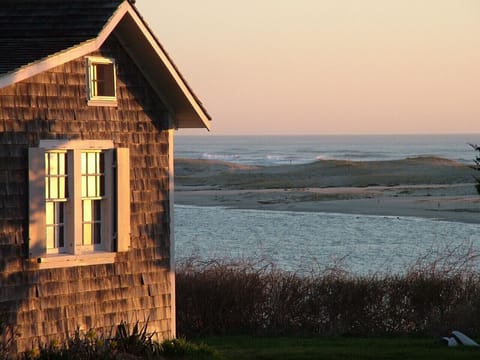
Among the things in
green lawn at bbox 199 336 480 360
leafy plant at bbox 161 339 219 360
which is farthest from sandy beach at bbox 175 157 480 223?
leafy plant at bbox 161 339 219 360

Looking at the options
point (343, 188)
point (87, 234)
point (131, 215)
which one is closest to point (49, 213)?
point (87, 234)

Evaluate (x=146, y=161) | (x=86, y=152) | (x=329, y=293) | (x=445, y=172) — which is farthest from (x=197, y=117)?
(x=445, y=172)

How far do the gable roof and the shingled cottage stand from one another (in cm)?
2

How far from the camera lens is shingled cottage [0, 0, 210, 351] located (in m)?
13.9

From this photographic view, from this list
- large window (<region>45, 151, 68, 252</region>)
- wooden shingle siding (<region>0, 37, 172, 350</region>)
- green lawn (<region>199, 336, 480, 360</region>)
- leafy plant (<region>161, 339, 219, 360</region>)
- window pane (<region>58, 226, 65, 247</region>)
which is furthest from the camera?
green lawn (<region>199, 336, 480, 360</region>)

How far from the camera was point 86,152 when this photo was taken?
14953 millimetres

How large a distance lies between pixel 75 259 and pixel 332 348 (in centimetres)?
472

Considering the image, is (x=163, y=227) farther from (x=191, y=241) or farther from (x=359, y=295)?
(x=191, y=241)

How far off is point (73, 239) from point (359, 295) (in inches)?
273

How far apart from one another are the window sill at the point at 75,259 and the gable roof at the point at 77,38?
234 centimetres

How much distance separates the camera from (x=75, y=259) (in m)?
14.6

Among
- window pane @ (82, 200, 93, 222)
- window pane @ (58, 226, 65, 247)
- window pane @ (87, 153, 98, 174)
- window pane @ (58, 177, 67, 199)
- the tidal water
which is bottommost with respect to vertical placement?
the tidal water

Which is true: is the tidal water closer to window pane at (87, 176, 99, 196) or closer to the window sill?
the window sill

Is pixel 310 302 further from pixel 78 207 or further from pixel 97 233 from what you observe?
pixel 78 207
